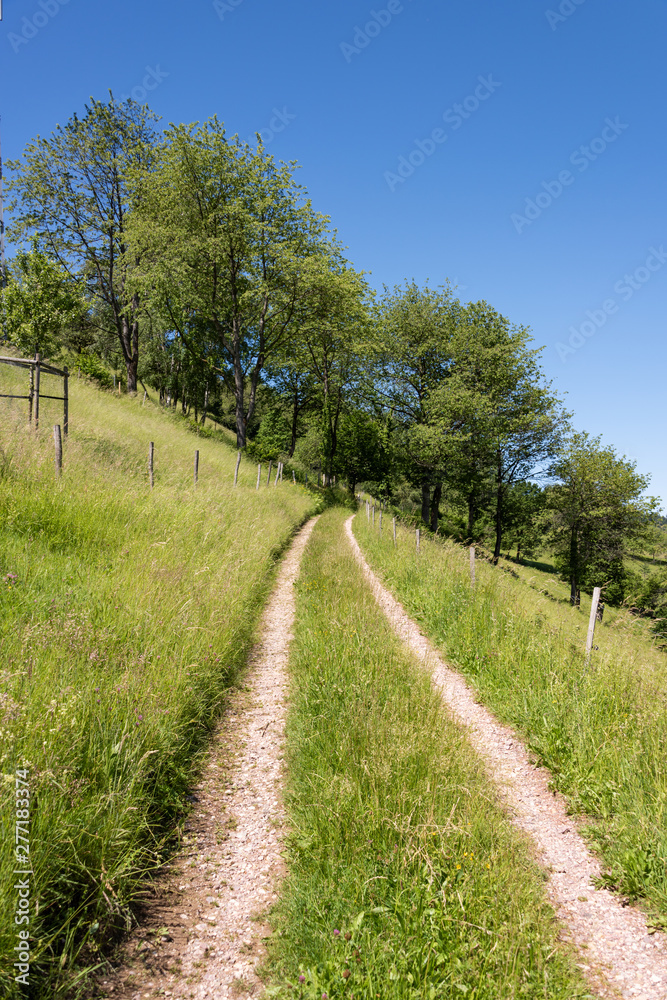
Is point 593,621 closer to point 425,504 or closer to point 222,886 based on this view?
point 222,886

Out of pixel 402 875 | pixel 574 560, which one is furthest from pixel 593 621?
pixel 574 560

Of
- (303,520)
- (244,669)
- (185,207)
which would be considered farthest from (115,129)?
(244,669)

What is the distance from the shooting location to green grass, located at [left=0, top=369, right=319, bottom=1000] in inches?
106

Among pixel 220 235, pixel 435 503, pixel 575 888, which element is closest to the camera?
pixel 575 888

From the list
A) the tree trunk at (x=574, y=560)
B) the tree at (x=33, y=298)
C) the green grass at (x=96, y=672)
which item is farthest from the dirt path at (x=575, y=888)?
the tree trunk at (x=574, y=560)

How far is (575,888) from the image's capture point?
3332 mm

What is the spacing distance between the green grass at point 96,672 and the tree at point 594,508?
32616 mm

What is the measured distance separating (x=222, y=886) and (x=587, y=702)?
4.13 meters

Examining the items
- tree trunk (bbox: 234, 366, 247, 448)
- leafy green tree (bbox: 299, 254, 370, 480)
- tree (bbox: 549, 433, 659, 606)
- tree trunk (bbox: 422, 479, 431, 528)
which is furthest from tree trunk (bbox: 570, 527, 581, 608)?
tree trunk (bbox: 234, 366, 247, 448)

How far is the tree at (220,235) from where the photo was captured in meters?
26.3

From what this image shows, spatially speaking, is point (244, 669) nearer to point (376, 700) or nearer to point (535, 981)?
point (376, 700)

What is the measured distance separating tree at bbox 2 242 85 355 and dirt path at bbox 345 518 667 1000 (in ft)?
88.7

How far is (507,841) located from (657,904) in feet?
3.40

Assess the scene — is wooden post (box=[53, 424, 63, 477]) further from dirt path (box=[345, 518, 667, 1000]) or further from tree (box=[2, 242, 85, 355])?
tree (box=[2, 242, 85, 355])
